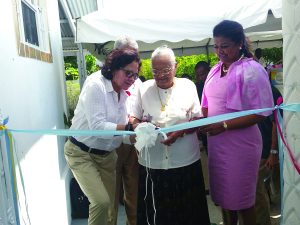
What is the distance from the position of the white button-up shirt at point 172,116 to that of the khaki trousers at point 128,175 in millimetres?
449

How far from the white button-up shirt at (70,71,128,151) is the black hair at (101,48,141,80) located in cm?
6

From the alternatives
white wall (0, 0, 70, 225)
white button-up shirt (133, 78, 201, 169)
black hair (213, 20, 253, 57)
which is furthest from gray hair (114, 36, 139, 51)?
black hair (213, 20, 253, 57)

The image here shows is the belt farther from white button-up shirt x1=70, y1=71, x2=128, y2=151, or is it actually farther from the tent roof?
the tent roof

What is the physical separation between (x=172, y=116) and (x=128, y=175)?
965 mm

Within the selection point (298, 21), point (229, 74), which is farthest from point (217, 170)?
point (298, 21)

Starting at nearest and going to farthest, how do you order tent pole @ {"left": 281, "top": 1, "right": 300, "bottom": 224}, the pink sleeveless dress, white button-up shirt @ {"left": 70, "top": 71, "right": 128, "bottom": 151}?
1. tent pole @ {"left": 281, "top": 1, "right": 300, "bottom": 224}
2. the pink sleeveless dress
3. white button-up shirt @ {"left": 70, "top": 71, "right": 128, "bottom": 151}

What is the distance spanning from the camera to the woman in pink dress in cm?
240

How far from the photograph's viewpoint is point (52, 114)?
12.8 feet

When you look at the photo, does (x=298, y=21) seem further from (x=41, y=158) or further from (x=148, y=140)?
(x=41, y=158)

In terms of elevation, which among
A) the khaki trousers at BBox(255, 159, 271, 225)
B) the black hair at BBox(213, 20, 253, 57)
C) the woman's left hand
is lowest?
the khaki trousers at BBox(255, 159, 271, 225)

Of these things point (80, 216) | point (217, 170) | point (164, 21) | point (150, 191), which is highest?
point (164, 21)

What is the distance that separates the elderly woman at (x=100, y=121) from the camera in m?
2.51

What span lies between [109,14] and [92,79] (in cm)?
257

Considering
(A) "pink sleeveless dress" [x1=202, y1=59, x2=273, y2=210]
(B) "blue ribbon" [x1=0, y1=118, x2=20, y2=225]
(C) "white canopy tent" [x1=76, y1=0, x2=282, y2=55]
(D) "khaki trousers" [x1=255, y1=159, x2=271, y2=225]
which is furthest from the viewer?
(C) "white canopy tent" [x1=76, y1=0, x2=282, y2=55]
